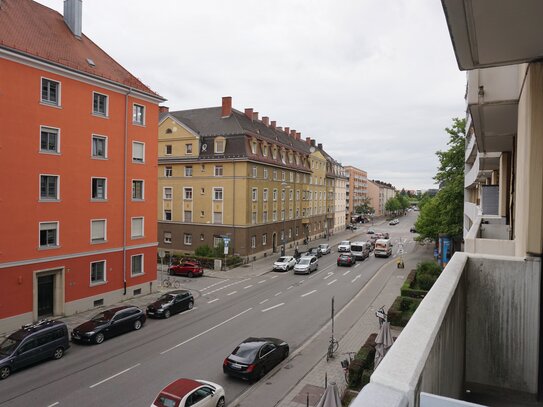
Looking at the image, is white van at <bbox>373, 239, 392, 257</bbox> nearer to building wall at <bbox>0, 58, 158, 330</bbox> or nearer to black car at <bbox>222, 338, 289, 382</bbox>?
building wall at <bbox>0, 58, 158, 330</bbox>

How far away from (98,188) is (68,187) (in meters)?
2.25

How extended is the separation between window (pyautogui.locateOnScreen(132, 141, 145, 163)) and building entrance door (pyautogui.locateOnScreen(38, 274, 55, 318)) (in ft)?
29.5

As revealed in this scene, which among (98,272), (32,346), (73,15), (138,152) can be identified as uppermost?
(73,15)

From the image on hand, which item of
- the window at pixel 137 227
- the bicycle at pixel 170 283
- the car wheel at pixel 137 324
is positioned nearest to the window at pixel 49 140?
the window at pixel 137 227

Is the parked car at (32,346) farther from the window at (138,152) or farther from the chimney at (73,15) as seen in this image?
the chimney at (73,15)

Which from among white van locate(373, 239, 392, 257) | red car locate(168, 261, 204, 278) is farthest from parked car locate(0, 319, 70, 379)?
white van locate(373, 239, 392, 257)

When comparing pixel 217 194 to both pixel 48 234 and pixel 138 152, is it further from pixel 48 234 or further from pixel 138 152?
pixel 48 234

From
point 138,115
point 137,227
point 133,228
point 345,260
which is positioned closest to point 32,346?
point 133,228

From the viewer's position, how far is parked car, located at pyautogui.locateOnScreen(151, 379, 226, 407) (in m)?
10.9

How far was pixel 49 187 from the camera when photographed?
21.0m

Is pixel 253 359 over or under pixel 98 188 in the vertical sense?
under

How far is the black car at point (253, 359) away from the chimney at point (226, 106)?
3344cm

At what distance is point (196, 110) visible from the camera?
1917 inches

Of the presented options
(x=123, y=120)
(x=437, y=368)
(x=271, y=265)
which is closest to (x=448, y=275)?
(x=437, y=368)
